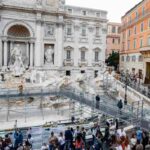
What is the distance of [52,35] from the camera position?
36.3 meters

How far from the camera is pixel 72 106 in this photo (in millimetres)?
27172

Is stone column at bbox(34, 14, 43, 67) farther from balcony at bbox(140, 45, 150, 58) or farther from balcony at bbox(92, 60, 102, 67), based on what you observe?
balcony at bbox(140, 45, 150, 58)

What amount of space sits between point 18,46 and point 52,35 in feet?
16.7

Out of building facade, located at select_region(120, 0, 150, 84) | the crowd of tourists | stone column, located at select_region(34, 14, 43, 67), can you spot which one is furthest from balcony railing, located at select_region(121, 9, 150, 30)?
the crowd of tourists

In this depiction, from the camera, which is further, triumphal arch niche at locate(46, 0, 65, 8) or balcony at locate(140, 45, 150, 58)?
triumphal arch niche at locate(46, 0, 65, 8)

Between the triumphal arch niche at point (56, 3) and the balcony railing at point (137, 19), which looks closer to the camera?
the balcony railing at point (137, 19)

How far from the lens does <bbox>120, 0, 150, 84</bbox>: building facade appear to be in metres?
35.2

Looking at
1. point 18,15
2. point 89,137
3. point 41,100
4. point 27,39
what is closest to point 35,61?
point 27,39

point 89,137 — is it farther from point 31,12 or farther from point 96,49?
point 96,49

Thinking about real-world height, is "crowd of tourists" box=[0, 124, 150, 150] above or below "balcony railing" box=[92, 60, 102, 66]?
below

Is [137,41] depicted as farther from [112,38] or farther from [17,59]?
[112,38]

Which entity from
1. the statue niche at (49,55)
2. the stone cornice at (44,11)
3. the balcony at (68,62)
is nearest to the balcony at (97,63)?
the balcony at (68,62)

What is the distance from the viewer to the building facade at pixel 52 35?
3338 centimetres

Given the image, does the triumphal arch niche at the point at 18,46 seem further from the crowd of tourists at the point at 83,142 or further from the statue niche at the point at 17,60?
the crowd of tourists at the point at 83,142
